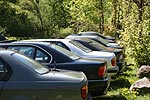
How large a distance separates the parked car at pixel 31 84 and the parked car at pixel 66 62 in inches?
104

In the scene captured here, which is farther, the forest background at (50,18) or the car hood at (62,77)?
the forest background at (50,18)

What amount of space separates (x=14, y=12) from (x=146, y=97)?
3895 centimetres

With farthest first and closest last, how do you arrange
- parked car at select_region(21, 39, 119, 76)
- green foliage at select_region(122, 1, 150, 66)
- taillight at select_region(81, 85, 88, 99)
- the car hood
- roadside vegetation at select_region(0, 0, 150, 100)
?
roadside vegetation at select_region(0, 0, 150, 100) → green foliage at select_region(122, 1, 150, 66) → parked car at select_region(21, 39, 119, 76) → taillight at select_region(81, 85, 88, 99) → the car hood

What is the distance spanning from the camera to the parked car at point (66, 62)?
27.1 ft

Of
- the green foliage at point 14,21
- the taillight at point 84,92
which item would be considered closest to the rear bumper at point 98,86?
the taillight at point 84,92

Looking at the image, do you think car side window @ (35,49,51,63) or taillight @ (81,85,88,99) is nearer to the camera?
taillight @ (81,85,88,99)

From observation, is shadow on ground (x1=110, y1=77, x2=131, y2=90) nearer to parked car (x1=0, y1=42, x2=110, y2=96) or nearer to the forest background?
parked car (x1=0, y1=42, x2=110, y2=96)

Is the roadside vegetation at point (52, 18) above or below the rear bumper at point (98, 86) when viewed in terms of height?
below

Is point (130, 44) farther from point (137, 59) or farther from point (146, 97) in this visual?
point (146, 97)

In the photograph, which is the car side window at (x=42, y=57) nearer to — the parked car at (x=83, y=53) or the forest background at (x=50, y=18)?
the parked car at (x=83, y=53)

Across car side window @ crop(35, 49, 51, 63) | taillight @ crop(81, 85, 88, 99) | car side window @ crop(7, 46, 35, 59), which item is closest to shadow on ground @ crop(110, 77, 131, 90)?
car side window @ crop(35, 49, 51, 63)

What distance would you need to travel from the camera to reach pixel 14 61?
17.8ft

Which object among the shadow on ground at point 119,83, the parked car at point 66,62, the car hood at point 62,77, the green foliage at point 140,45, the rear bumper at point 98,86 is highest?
the car hood at point 62,77

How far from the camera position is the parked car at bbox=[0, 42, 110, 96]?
8.25 metres
